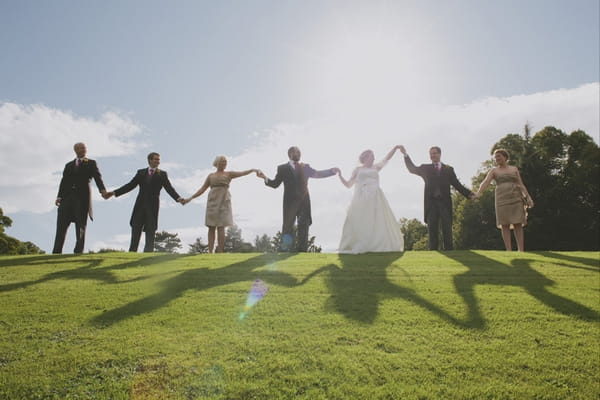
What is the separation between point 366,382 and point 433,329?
1.66 metres

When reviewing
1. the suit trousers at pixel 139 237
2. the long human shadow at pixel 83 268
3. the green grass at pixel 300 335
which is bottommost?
the green grass at pixel 300 335

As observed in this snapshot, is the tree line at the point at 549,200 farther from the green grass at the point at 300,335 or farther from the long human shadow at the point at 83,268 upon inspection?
the long human shadow at the point at 83,268

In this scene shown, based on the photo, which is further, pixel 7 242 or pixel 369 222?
pixel 7 242

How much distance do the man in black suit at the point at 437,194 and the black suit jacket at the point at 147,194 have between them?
814cm

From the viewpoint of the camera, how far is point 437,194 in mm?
13406

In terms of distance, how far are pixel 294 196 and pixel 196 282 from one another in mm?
5913

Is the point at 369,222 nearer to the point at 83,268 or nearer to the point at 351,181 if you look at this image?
the point at 351,181

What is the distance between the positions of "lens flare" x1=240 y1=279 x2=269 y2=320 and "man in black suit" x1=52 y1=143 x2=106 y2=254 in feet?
22.7

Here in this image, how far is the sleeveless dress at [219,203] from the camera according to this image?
1320cm

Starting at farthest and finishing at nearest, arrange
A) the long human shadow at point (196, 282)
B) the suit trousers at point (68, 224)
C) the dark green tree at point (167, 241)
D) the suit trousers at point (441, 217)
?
the dark green tree at point (167, 241) < the suit trousers at point (441, 217) < the suit trousers at point (68, 224) < the long human shadow at point (196, 282)

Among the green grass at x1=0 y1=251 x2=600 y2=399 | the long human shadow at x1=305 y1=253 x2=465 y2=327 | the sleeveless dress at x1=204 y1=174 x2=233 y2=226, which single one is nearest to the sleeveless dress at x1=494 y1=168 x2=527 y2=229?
the green grass at x1=0 y1=251 x2=600 y2=399

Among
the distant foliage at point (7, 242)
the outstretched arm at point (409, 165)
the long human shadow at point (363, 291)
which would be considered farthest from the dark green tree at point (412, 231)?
the long human shadow at point (363, 291)

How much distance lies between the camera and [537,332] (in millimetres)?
5746

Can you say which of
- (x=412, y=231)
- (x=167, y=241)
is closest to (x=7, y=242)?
(x=167, y=241)
